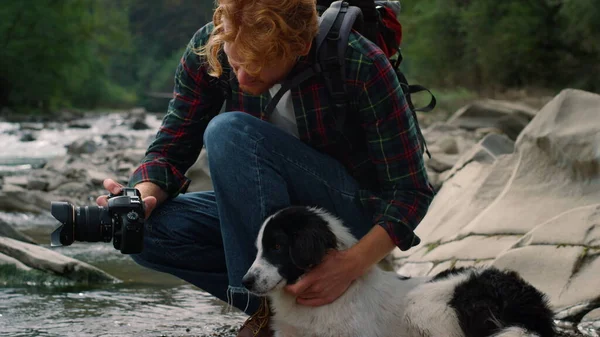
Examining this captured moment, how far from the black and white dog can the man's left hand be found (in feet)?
0.10

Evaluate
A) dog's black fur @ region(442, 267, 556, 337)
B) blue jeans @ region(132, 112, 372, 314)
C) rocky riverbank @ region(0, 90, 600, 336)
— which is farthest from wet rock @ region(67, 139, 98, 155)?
dog's black fur @ region(442, 267, 556, 337)

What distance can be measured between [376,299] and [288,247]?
43 cm

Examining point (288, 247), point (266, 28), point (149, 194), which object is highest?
point (266, 28)

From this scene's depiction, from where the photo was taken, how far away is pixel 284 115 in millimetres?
3248

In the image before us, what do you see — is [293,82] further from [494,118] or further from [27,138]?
[27,138]

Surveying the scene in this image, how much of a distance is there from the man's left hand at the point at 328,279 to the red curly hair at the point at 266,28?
70 cm

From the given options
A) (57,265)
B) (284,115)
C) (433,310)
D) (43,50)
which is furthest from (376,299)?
(43,50)

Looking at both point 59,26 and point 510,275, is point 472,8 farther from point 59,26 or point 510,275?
point 510,275

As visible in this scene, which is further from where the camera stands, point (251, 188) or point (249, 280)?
point (251, 188)

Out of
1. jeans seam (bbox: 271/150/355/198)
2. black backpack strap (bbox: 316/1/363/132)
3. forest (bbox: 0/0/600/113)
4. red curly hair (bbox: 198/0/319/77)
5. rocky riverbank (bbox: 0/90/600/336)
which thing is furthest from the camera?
forest (bbox: 0/0/600/113)

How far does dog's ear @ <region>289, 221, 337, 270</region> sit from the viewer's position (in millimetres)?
2812

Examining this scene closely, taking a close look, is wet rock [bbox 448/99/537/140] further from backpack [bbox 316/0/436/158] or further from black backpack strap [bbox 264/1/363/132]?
black backpack strap [bbox 264/1/363/132]

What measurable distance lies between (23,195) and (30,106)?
32.0m

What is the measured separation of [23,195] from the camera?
8734mm
